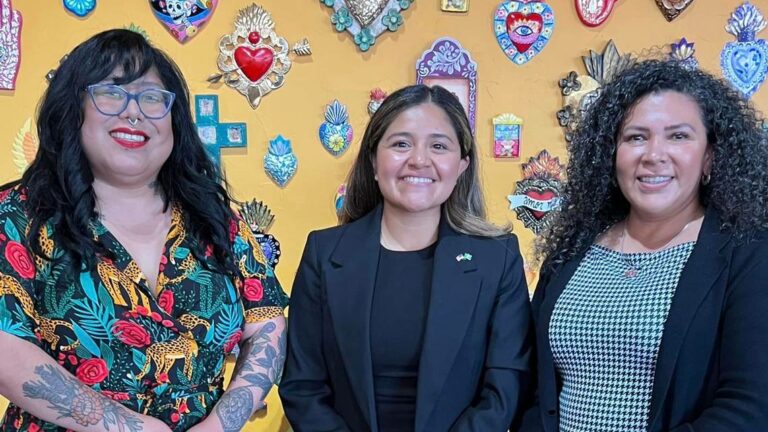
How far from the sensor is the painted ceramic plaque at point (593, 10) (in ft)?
7.77

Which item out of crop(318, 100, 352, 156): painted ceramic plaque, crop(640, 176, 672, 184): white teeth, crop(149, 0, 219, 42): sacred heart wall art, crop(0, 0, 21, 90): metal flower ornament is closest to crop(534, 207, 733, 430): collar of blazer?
crop(640, 176, 672, 184): white teeth

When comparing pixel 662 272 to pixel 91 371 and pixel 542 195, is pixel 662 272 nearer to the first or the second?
pixel 542 195

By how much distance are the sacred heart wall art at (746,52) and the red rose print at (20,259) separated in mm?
2522

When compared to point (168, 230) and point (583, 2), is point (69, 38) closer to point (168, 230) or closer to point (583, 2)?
point (168, 230)

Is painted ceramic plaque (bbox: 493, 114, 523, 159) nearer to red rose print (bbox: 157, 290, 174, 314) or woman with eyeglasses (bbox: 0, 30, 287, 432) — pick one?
woman with eyeglasses (bbox: 0, 30, 287, 432)

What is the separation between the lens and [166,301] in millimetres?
1349

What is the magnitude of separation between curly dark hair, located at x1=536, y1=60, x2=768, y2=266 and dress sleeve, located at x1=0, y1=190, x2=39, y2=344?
121 cm

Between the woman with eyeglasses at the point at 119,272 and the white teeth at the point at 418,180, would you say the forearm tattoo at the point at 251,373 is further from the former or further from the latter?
the white teeth at the point at 418,180

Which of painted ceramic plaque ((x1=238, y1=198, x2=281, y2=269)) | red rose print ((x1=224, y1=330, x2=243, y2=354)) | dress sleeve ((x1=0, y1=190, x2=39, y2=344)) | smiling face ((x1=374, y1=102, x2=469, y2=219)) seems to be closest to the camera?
dress sleeve ((x1=0, y1=190, x2=39, y2=344))

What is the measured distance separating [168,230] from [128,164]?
185mm

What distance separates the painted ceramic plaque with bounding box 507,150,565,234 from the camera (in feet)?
8.00

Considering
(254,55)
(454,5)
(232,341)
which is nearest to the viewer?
(232,341)

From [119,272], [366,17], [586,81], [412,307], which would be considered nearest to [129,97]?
[119,272]

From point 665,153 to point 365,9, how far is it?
48.9 inches
